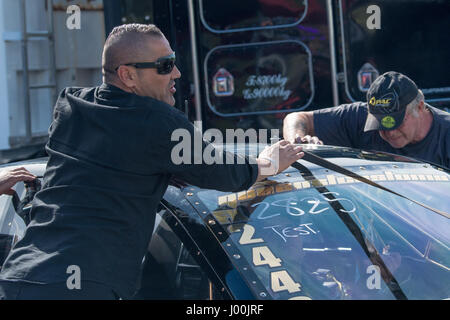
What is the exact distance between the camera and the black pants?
1.83m

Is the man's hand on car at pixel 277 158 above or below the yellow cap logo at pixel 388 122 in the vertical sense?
below

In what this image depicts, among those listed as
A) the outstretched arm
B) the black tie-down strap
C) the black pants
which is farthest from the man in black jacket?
the outstretched arm

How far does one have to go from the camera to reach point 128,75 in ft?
6.90

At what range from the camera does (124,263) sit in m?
1.90

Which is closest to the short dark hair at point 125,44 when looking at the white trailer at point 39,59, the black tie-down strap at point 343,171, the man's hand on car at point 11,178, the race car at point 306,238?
the race car at point 306,238

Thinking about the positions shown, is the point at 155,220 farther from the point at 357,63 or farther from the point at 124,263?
the point at 357,63

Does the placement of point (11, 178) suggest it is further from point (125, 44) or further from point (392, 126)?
point (392, 126)

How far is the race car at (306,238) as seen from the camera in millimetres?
1823

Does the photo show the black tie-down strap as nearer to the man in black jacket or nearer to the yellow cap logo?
the man in black jacket

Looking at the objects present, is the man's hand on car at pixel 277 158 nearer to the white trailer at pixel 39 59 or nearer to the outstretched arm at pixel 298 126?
the outstretched arm at pixel 298 126

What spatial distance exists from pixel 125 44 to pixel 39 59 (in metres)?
3.83

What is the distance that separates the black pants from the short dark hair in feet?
2.27
